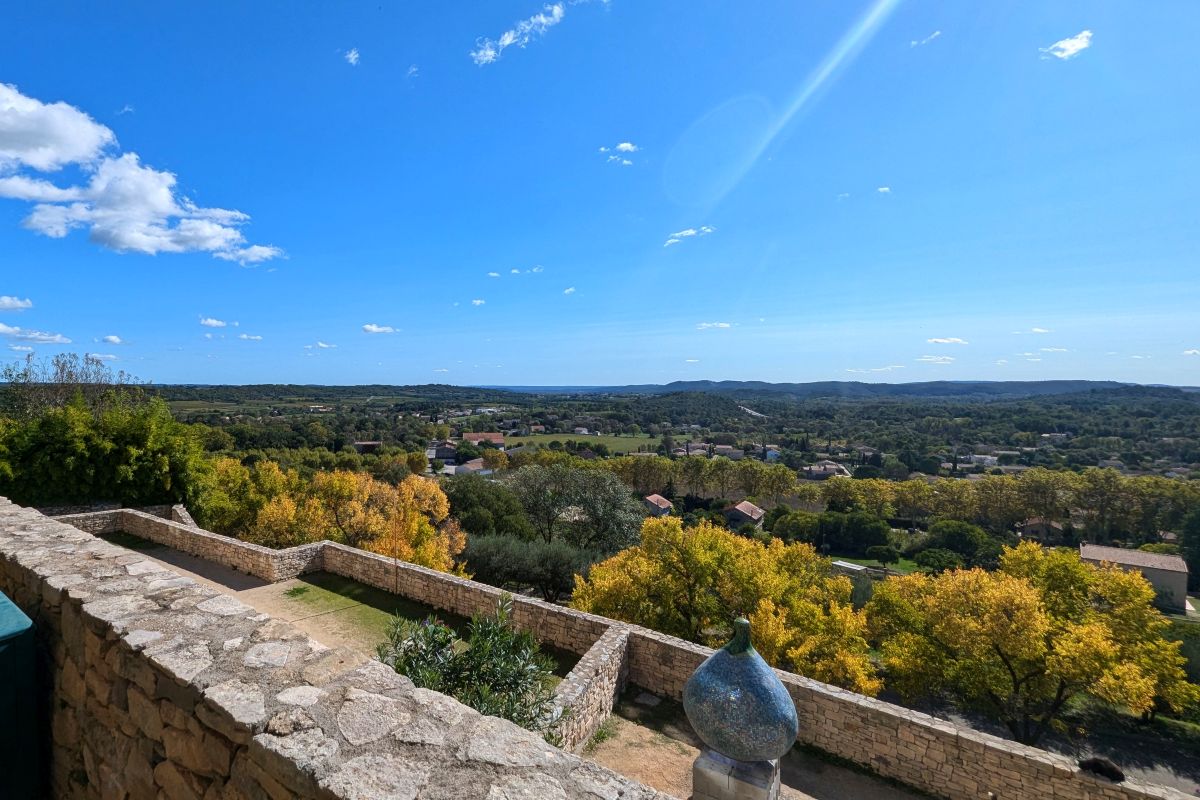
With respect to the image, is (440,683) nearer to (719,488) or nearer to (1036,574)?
(1036,574)

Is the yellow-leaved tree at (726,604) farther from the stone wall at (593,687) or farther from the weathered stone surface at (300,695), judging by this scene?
the weathered stone surface at (300,695)

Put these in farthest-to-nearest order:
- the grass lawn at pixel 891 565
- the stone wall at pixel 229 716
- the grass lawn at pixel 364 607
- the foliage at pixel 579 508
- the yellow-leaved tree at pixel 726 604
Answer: the grass lawn at pixel 891 565 < the foliage at pixel 579 508 < the yellow-leaved tree at pixel 726 604 < the grass lawn at pixel 364 607 < the stone wall at pixel 229 716

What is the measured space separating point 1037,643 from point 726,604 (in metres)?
7.52

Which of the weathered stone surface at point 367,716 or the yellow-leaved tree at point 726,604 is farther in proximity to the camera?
the yellow-leaved tree at point 726,604

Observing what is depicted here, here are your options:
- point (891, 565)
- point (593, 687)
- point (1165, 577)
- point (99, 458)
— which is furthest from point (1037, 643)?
point (891, 565)

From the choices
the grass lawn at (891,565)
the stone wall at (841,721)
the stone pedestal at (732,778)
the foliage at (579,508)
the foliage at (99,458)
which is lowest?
the grass lawn at (891,565)

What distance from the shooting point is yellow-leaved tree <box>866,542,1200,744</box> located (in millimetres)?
13172

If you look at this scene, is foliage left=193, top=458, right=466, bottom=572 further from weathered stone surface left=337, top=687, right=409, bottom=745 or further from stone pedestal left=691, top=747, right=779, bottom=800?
weathered stone surface left=337, top=687, right=409, bottom=745

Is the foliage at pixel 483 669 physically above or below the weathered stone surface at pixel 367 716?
below

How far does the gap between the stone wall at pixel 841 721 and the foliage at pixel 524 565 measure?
45.9 feet

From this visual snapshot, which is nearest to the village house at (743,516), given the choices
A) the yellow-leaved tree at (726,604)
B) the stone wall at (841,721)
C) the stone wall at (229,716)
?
the yellow-leaved tree at (726,604)

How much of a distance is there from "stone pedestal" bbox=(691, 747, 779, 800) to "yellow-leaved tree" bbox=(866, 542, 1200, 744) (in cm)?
1331

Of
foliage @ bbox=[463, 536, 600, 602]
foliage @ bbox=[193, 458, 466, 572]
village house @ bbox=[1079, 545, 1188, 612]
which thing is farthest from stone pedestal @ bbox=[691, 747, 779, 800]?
village house @ bbox=[1079, 545, 1188, 612]

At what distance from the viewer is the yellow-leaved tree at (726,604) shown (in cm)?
1308
